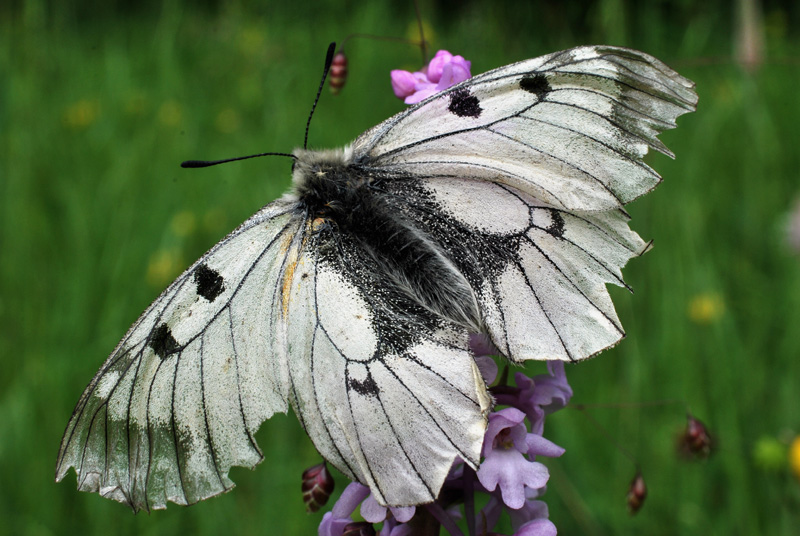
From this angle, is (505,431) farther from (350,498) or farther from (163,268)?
(163,268)

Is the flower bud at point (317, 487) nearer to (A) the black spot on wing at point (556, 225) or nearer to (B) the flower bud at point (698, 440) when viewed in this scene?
(A) the black spot on wing at point (556, 225)

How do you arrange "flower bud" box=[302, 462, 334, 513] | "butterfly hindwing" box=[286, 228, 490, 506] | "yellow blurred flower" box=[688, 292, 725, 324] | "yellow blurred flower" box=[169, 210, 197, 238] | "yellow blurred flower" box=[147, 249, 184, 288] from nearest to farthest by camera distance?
1. "butterfly hindwing" box=[286, 228, 490, 506]
2. "flower bud" box=[302, 462, 334, 513]
3. "yellow blurred flower" box=[688, 292, 725, 324]
4. "yellow blurred flower" box=[147, 249, 184, 288]
5. "yellow blurred flower" box=[169, 210, 197, 238]

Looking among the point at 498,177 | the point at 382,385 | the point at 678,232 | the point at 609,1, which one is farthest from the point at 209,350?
the point at 678,232

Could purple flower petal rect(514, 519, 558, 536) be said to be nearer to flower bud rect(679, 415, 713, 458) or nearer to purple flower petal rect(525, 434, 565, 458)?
purple flower petal rect(525, 434, 565, 458)

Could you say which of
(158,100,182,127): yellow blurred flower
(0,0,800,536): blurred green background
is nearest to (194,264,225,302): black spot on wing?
(0,0,800,536): blurred green background

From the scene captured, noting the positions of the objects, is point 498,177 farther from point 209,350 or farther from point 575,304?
point 209,350

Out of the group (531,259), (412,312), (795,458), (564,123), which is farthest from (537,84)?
(795,458)

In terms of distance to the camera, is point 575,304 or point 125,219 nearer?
point 575,304
